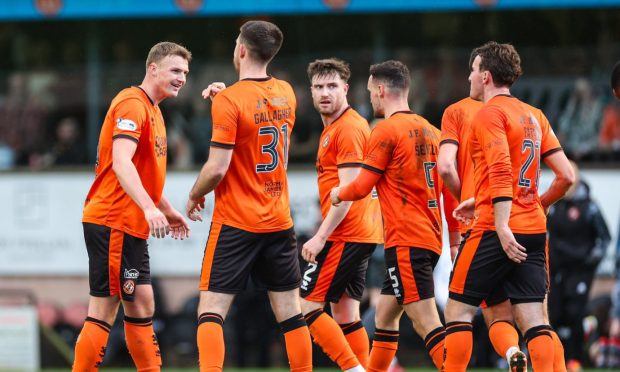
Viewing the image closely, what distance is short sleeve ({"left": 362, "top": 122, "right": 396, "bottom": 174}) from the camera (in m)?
8.52

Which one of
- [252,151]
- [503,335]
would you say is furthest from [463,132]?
[252,151]

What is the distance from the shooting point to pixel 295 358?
27.3 feet

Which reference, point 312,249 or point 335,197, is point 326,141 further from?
point 312,249

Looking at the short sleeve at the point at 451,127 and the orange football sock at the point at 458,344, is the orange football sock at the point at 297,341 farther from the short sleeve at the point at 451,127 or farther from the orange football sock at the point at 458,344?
the short sleeve at the point at 451,127

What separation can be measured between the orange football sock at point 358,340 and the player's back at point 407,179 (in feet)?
3.73

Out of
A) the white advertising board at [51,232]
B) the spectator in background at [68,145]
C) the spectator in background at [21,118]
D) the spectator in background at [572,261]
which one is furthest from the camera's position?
the spectator in background at [21,118]

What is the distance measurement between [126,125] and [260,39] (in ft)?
3.48

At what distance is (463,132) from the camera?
8.70m

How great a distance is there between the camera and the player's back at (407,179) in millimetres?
8570

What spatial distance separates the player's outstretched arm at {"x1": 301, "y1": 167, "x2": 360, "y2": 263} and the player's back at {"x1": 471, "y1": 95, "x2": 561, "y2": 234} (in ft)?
3.98

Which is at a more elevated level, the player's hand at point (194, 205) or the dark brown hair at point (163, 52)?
the dark brown hair at point (163, 52)

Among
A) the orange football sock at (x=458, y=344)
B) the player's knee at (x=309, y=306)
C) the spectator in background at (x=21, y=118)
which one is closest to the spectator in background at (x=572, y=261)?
the player's knee at (x=309, y=306)

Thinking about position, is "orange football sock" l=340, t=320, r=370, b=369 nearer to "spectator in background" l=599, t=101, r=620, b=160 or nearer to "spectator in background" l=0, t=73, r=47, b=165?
"spectator in background" l=599, t=101, r=620, b=160

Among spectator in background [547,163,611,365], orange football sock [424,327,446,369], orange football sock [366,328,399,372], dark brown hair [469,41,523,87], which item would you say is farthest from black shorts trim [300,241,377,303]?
spectator in background [547,163,611,365]
